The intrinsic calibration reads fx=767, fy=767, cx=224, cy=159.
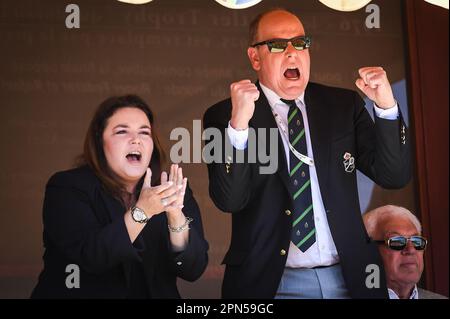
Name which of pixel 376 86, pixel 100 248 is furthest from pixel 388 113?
pixel 100 248

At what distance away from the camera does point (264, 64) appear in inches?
192

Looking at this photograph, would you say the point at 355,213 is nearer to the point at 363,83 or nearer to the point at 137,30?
the point at 363,83

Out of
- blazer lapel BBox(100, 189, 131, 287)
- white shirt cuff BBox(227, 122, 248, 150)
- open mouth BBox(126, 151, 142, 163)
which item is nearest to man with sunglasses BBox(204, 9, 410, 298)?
white shirt cuff BBox(227, 122, 248, 150)

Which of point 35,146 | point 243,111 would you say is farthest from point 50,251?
point 243,111

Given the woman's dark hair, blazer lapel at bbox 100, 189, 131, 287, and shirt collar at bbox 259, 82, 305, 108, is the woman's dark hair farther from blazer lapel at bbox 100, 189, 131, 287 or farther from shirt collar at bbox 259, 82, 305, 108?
shirt collar at bbox 259, 82, 305, 108

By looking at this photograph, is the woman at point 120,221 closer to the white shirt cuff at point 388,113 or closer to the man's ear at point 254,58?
the man's ear at point 254,58

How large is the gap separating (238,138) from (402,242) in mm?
1247

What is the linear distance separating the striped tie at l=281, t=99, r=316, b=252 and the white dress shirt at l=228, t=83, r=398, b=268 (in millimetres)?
25

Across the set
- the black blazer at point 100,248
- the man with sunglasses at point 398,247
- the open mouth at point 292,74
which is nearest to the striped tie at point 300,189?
the open mouth at point 292,74

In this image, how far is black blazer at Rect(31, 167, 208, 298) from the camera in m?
4.61

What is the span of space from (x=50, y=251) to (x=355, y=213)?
1.92m

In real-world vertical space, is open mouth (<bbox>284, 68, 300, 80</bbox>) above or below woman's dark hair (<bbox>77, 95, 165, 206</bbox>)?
above

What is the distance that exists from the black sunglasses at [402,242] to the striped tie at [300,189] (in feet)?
1.65

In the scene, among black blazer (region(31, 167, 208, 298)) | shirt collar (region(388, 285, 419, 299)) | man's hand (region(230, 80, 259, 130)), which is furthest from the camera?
shirt collar (region(388, 285, 419, 299))
